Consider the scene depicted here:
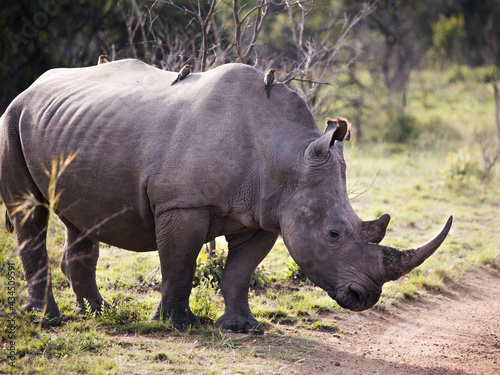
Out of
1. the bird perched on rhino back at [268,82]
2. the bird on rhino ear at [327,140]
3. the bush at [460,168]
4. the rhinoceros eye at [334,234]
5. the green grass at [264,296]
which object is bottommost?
the green grass at [264,296]

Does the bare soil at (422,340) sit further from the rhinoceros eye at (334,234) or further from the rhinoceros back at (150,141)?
the rhinoceros back at (150,141)

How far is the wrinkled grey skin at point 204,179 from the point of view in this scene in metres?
4.70

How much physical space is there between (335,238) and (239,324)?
46.0 inches

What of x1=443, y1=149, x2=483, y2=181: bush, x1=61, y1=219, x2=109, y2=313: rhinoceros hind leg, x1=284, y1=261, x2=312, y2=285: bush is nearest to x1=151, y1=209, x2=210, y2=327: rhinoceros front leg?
x1=61, y1=219, x2=109, y2=313: rhinoceros hind leg

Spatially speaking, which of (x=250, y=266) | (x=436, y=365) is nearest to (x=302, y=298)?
(x=250, y=266)

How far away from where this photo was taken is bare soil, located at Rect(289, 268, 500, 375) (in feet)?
15.8

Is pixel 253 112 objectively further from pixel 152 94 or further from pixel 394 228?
pixel 394 228

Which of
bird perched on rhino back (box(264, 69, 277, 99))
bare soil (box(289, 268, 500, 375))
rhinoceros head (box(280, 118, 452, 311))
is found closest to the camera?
rhinoceros head (box(280, 118, 452, 311))

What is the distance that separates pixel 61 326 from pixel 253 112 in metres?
2.31

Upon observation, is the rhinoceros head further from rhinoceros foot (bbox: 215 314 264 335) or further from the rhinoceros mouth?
rhinoceros foot (bbox: 215 314 264 335)

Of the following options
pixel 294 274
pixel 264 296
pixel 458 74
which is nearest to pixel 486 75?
pixel 458 74

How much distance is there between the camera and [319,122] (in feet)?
31.4

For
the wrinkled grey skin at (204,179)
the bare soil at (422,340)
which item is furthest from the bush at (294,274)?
the wrinkled grey skin at (204,179)

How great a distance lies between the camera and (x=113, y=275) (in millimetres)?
6730
